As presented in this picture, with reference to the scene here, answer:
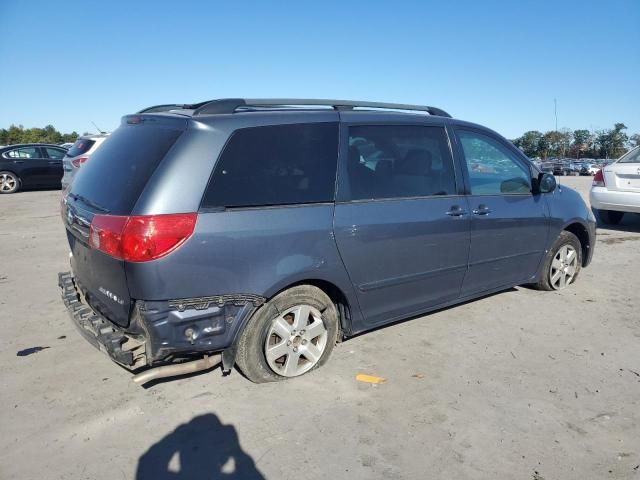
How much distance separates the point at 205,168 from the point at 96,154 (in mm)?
1204

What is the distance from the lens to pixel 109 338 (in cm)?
296

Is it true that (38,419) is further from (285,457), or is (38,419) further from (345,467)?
(345,467)

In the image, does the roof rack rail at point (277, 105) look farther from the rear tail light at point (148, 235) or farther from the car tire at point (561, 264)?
the car tire at point (561, 264)

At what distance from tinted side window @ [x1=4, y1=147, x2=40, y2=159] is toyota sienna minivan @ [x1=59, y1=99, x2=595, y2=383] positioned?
1401 centimetres

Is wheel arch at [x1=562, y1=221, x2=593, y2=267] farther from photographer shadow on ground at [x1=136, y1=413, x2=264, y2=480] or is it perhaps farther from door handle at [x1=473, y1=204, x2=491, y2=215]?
photographer shadow on ground at [x1=136, y1=413, x2=264, y2=480]

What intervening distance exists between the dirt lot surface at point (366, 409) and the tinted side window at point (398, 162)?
123cm

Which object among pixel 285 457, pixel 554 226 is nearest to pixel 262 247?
pixel 285 457

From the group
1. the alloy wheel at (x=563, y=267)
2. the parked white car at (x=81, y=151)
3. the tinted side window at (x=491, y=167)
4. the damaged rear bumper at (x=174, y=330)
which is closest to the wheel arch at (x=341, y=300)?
the damaged rear bumper at (x=174, y=330)

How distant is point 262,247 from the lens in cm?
304

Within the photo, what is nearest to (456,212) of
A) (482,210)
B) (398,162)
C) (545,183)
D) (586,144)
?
(482,210)

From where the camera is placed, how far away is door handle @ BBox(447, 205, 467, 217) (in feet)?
13.2

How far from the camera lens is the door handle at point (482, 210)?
13.9 ft

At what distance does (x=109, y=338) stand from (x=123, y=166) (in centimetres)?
106

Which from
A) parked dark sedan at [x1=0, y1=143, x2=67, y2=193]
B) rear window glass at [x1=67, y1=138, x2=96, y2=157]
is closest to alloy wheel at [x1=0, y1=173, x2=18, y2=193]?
parked dark sedan at [x1=0, y1=143, x2=67, y2=193]
